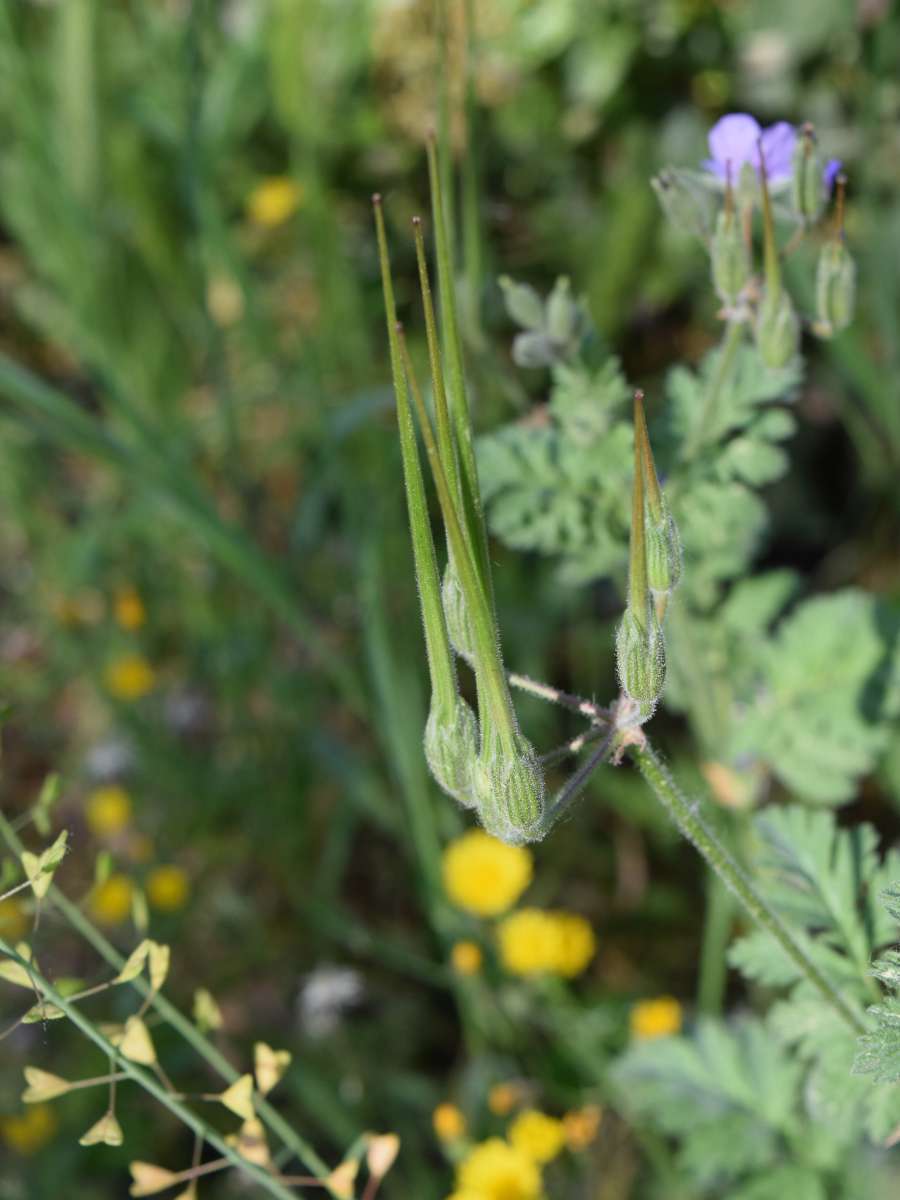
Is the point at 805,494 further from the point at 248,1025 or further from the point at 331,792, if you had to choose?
the point at 248,1025

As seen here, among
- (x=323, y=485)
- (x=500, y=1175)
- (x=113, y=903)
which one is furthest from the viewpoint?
(x=323, y=485)

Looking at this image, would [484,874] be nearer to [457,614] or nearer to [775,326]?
[775,326]

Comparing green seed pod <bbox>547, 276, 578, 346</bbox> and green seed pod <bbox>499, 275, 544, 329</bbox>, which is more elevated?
green seed pod <bbox>499, 275, 544, 329</bbox>

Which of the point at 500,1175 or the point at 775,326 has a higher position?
the point at 775,326

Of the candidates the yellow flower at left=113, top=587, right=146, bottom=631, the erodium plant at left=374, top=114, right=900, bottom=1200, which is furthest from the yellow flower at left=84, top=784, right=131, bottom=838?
the erodium plant at left=374, top=114, right=900, bottom=1200

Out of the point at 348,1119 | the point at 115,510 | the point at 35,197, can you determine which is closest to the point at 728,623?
the point at 348,1119

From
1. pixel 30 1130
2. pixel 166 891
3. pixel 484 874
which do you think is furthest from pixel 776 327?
pixel 30 1130

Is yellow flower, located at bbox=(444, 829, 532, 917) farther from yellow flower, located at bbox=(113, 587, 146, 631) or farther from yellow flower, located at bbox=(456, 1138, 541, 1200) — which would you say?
yellow flower, located at bbox=(113, 587, 146, 631)
